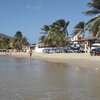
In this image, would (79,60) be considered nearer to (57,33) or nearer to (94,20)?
(94,20)

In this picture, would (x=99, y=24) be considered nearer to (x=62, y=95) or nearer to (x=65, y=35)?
(x=62, y=95)

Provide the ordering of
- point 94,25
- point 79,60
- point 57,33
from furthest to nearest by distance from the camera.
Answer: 1. point 57,33
2. point 79,60
3. point 94,25

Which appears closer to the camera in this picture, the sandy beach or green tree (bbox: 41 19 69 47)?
the sandy beach

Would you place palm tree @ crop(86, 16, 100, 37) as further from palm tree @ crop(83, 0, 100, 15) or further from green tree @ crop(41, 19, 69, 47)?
green tree @ crop(41, 19, 69, 47)

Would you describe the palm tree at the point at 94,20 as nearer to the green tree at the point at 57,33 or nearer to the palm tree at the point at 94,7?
the palm tree at the point at 94,7

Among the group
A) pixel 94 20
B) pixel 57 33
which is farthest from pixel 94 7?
pixel 57 33

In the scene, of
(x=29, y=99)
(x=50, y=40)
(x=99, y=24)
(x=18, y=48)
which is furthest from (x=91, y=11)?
(x=18, y=48)

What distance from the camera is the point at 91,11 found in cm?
3200

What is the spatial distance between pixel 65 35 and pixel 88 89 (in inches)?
2518

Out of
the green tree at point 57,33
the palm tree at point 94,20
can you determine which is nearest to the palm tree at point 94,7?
the palm tree at point 94,20

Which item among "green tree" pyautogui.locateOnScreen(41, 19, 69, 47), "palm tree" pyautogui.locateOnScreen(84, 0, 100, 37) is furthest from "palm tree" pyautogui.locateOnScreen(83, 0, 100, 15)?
"green tree" pyautogui.locateOnScreen(41, 19, 69, 47)

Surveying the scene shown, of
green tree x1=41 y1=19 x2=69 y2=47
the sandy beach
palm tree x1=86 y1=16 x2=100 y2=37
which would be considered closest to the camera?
the sandy beach

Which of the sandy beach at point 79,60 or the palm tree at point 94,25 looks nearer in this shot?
the sandy beach at point 79,60

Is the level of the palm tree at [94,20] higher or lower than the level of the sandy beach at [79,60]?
higher
